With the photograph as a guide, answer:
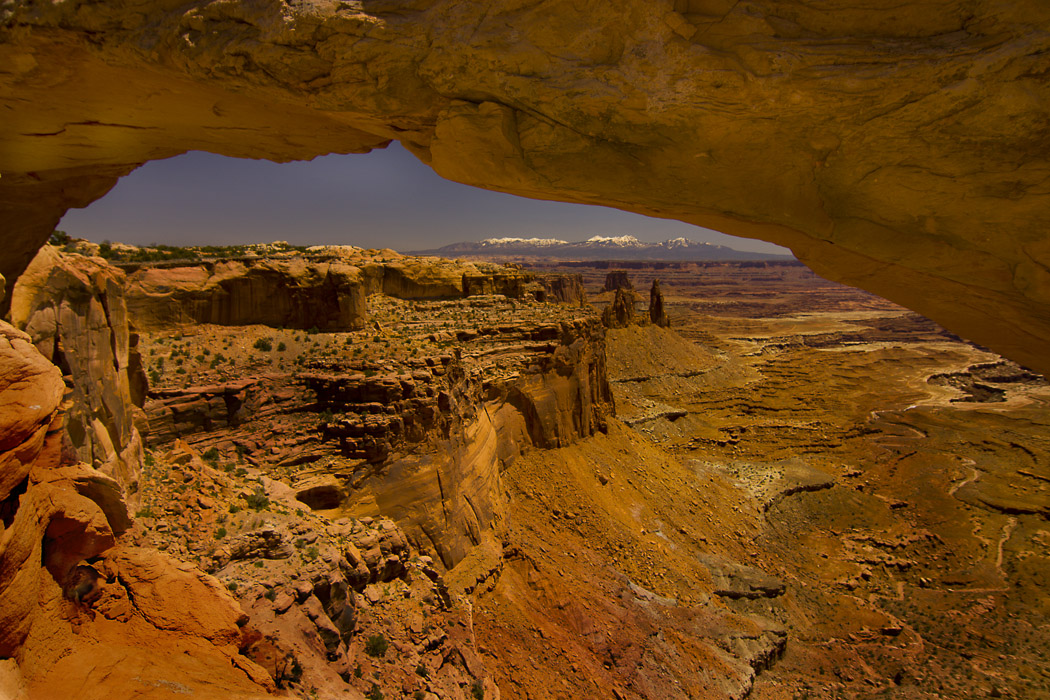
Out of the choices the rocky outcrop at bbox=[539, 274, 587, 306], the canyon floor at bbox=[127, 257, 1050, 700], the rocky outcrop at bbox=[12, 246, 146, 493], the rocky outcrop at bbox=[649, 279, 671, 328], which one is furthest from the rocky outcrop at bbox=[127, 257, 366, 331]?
the rocky outcrop at bbox=[539, 274, 587, 306]

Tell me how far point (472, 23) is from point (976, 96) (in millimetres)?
4355

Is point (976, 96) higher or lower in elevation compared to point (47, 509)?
higher

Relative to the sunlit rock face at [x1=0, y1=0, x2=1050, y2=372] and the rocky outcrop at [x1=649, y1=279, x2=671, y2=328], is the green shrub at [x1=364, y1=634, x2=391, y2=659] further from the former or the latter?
the rocky outcrop at [x1=649, y1=279, x2=671, y2=328]

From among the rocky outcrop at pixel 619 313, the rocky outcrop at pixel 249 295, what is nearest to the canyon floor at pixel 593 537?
the rocky outcrop at pixel 249 295

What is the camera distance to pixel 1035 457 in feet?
104

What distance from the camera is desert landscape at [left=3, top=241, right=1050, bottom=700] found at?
5.24 meters

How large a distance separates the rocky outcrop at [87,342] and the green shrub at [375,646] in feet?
12.9

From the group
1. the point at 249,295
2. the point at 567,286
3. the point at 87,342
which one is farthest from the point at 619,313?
the point at 87,342

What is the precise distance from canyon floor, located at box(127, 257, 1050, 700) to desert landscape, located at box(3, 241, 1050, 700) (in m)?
0.08

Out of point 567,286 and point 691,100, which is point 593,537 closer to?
point 691,100

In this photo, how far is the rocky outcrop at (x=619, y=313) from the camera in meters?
47.9

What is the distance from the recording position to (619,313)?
49031 millimetres

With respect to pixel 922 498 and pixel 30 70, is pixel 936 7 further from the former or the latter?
pixel 922 498

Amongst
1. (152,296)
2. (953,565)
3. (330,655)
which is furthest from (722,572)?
(152,296)
